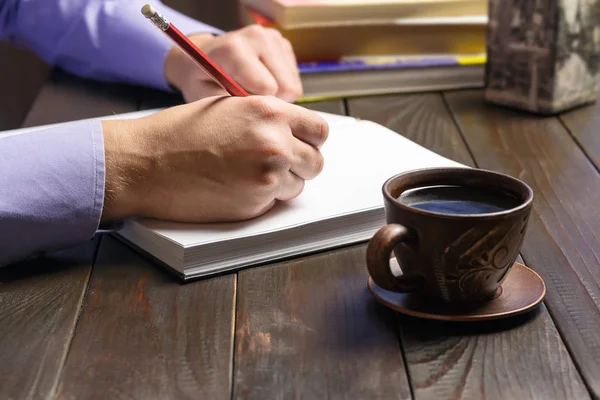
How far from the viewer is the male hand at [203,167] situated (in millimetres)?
745

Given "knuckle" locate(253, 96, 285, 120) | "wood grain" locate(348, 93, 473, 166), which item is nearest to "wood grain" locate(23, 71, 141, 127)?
"wood grain" locate(348, 93, 473, 166)

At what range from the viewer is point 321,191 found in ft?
2.66

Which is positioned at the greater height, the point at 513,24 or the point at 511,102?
the point at 513,24

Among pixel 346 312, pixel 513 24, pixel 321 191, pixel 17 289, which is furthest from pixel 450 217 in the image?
pixel 513 24

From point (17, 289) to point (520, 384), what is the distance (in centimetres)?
41

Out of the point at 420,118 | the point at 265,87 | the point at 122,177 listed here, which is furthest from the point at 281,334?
the point at 420,118

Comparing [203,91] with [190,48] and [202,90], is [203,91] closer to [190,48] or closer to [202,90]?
[202,90]

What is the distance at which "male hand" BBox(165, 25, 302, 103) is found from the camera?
1.08 meters

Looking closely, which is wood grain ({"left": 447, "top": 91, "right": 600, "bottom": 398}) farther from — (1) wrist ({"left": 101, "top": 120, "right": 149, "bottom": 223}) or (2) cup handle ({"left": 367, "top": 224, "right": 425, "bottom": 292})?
(1) wrist ({"left": 101, "top": 120, "right": 149, "bottom": 223})

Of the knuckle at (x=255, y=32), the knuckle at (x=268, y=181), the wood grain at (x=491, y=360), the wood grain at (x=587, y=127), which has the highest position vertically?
the knuckle at (x=268, y=181)

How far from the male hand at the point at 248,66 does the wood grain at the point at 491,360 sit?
20.9 inches

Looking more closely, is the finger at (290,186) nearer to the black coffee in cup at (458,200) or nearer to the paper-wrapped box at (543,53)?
the black coffee in cup at (458,200)

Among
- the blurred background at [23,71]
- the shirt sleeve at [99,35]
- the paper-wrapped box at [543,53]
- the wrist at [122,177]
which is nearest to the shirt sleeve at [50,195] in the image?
the wrist at [122,177]

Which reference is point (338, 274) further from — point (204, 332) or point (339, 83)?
point (339, 83)
